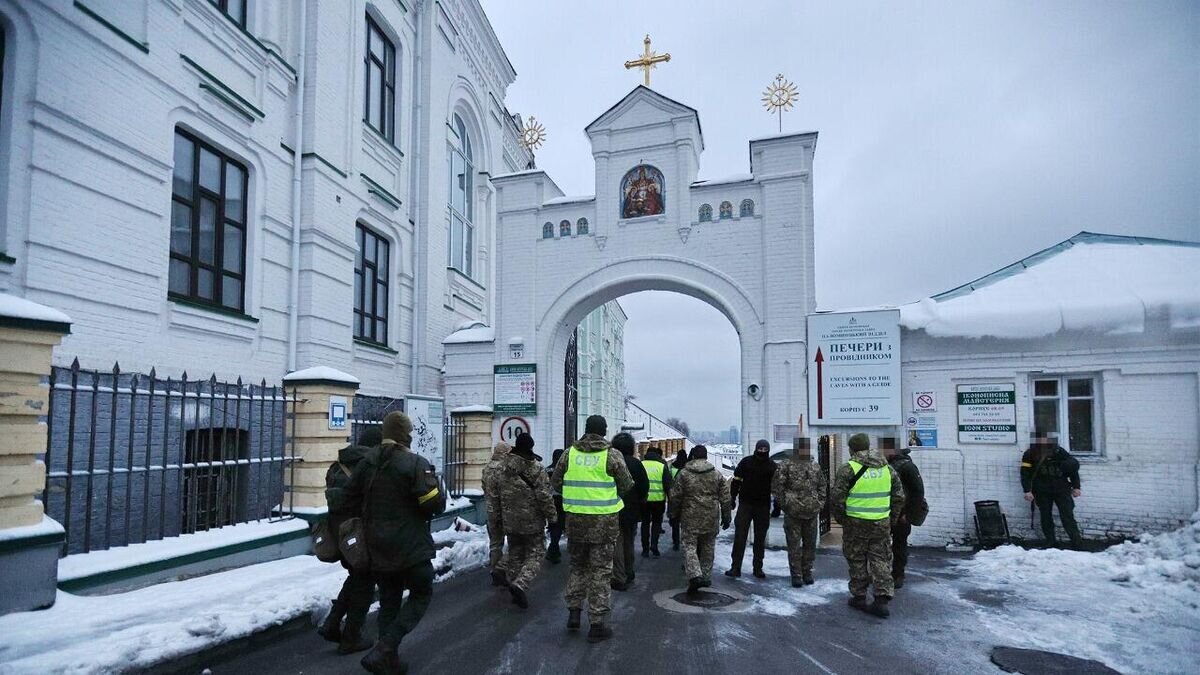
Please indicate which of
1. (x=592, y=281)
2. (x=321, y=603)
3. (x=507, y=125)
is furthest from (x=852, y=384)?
(x=507, y=125)

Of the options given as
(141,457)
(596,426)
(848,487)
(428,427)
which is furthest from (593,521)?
(141,457)

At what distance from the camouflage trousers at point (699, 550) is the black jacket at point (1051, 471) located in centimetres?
589

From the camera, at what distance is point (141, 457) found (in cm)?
909

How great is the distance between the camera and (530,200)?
16.0 meters

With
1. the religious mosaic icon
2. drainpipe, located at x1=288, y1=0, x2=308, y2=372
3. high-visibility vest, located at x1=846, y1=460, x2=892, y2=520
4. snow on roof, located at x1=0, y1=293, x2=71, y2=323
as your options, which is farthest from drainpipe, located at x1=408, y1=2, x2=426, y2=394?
high-visibility vest, located at x1=846, y1=460, x2=892, y2=520

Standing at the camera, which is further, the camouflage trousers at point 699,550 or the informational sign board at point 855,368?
the informational sign board at point 855,368

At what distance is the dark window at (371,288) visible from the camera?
1499cm

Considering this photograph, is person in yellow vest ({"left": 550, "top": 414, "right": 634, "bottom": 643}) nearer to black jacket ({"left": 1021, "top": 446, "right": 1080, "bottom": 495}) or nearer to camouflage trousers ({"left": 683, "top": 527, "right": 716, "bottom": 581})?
camouflage trousers ({"left": 683, "top": 527, "right": 716, "bottom": 581})

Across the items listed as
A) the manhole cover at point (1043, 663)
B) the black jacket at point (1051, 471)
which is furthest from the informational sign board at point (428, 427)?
the black jacket at point (1051, 471)

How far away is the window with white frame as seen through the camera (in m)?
11.1

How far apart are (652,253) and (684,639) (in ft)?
33.1

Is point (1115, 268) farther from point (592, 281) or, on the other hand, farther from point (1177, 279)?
point (592, 281)

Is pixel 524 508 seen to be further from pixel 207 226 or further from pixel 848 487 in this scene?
pixel 207 226

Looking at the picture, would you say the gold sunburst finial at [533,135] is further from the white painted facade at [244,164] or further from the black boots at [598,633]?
the black boots at [598,633]
